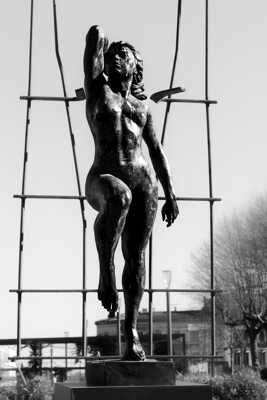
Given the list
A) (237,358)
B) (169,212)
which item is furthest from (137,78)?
(237,358)

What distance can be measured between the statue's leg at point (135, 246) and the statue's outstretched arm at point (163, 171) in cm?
36

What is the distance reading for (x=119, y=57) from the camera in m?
7.23

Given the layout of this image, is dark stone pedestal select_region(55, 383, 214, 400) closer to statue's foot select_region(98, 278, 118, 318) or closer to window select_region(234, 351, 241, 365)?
statue's foot select_region(98, 278, 118, 318)

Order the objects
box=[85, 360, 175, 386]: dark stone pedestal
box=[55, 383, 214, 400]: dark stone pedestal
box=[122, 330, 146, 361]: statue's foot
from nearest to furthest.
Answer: box=[55, 383, 214, 400]: dark stone pedestal < box=[85, 360, 175, 386]: dark stone pedestal < box=[122, 330, 146, 361]: statue's foot

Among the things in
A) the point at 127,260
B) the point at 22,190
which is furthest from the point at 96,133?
the point at 22,190

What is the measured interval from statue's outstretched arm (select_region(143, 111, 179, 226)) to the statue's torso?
0.24 meters

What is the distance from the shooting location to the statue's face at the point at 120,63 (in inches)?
284

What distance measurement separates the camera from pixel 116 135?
6961mm

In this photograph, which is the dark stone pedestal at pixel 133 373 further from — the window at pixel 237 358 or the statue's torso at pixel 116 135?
the window at pixel 237 358

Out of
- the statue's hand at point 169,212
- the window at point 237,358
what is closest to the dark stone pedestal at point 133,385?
the statue's hand at point 169,212

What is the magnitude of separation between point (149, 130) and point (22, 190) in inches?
79.0

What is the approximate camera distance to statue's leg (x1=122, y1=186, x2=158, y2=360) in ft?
23.0

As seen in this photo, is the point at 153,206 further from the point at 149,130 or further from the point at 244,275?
the point at 244,275

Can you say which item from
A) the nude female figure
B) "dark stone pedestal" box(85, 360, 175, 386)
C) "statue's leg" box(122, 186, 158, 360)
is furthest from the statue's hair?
"dark stone pedestal" box(85, 360, 175, 386)
